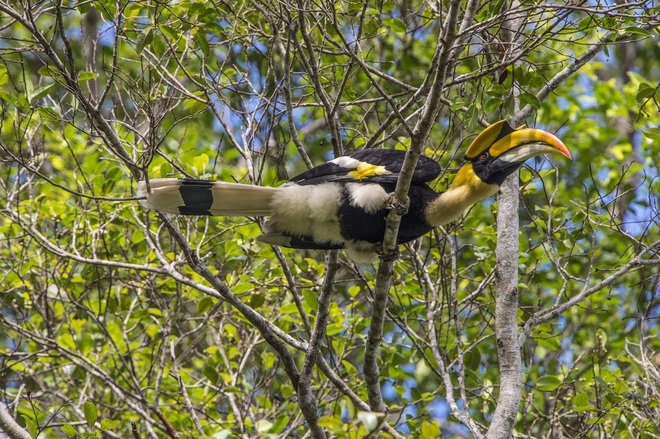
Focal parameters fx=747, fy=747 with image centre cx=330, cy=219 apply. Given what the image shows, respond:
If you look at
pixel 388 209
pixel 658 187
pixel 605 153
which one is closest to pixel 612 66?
pixel 605 153

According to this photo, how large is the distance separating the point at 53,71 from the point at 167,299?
2.86 meters

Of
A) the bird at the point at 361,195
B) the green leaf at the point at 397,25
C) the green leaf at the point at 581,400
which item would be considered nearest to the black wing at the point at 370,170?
the bird at the point at 361,195

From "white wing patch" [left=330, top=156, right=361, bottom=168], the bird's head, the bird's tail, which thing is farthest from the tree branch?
the bird's head

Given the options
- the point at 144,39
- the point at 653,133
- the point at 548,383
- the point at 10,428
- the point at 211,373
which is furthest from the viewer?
the point at 211,373

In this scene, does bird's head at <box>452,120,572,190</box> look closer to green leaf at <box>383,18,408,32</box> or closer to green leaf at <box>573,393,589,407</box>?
green leaf at <box>383,18,408,32</box>

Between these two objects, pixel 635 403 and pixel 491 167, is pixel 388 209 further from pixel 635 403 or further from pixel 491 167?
pixel 635 403

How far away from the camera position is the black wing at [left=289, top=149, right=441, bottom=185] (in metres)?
4.46

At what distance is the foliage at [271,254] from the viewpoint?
4.19 m

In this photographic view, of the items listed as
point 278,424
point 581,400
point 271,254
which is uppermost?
point 271,254

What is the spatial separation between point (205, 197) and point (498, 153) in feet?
5.71

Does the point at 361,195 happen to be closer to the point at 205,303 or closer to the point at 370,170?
the point at 370,170

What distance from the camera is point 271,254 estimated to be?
509 cm

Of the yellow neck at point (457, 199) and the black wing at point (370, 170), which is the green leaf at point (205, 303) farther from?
the yellow neck at point (457, 199)

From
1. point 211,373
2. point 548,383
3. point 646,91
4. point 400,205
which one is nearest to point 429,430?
point 400,205
